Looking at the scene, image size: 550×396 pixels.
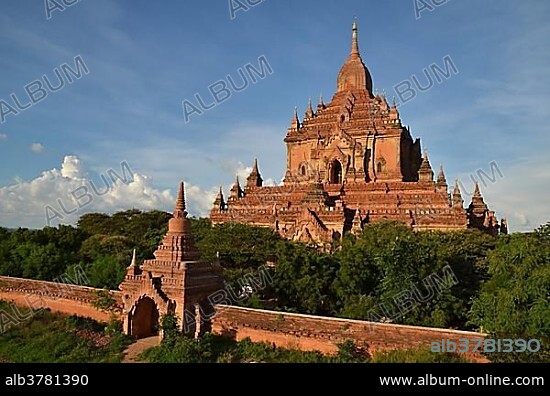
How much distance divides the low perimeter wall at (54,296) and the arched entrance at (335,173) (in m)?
27.2

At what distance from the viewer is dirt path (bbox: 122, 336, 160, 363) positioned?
18984 mm

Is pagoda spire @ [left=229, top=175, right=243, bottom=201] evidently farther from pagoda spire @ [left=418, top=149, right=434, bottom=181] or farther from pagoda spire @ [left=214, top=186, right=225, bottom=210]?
pagoda spire @ [left=418, top=149, right=434, bottom=181]

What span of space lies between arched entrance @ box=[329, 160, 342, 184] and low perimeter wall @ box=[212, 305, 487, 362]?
2750 centimetres

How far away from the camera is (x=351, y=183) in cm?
4150

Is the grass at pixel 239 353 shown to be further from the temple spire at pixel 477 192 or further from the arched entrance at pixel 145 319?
the temple spire at pixel 477 192

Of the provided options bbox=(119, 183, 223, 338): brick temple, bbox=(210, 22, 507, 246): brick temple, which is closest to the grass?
bbox=(119, 183, 223, 338): brick temple

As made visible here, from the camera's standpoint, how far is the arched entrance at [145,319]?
21.2 metres

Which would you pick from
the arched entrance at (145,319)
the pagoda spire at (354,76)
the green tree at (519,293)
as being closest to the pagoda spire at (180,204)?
the arched entrance at (145,319)

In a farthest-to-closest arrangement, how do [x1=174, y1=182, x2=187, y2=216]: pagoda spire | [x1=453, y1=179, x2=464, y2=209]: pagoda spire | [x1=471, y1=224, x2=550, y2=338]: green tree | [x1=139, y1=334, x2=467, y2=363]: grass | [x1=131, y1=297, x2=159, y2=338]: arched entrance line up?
[x1=453, y1=179, x2=464, y2=209]: pagoda spire
[x1=174, y1=182, x2=187, y2=216]: pagoda spire
[x1=131, y1=297, x2=159, y2=338]: arched entrance
[x1=139, y1=334, x2=467, y2=363]: grass
[x1=471, y1=224, x2=550, y2=338]: green tree

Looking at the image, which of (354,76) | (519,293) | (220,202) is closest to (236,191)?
(220,202)

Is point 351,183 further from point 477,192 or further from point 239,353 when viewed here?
point 239,353

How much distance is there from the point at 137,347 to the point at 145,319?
1.87m
